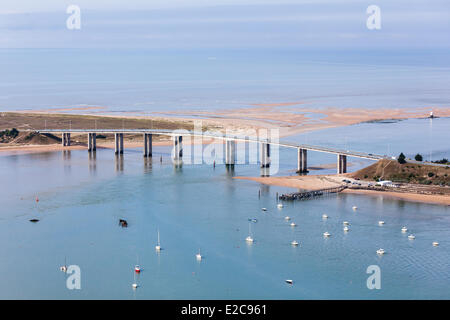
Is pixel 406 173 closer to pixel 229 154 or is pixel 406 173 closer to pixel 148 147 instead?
pixel 229 154

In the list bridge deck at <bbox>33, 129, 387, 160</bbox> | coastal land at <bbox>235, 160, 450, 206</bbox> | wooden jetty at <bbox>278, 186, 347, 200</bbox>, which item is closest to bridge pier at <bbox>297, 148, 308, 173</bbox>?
bridge deck at <bbox>33, 129, 387, 160</bbox>

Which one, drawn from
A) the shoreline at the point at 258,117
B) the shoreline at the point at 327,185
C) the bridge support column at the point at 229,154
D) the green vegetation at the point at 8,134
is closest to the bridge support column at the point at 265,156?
the bridge support column at the point at 229,154

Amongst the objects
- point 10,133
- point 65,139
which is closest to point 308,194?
point 65,139

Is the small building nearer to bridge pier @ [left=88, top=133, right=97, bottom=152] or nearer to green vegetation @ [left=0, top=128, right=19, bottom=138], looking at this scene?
bridge pier @ [left=88, top=133, right=97, bottom=152]

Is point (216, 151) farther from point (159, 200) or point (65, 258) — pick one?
point (65, 258)

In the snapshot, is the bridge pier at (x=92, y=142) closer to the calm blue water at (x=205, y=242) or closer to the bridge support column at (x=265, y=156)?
the calm blue water at (x=205, y=242)

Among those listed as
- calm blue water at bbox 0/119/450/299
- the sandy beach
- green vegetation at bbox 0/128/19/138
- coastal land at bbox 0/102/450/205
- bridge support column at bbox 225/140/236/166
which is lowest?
calm blue water at bbox 0/119/450/299

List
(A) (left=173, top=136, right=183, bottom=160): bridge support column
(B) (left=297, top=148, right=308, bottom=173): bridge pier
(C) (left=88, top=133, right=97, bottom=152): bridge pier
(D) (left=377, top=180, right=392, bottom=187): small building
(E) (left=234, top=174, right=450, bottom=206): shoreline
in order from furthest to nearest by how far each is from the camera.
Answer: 1. (C) (left=88, top=133, right=97, bottom=152): bridge pier
2. (A) (left=173, top=136, right=183, bottom=160): bridge support column
3. (B) (left=297, top=148, right=308, bottom=173): bridge pier
4. (D) (left=377, top=180, right=392, bottom=187): small building
5. (E) (left=234, top=174, right=450, bottom=206): shoreline

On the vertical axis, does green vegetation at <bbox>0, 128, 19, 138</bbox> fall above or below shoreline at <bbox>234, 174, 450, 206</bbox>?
above
